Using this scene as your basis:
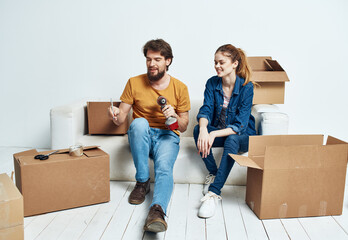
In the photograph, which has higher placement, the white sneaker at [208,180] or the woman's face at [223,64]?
Answer: the woman's face at [223,64]

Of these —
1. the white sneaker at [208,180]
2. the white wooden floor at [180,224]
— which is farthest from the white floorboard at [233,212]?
the white sneaker at [208,180]

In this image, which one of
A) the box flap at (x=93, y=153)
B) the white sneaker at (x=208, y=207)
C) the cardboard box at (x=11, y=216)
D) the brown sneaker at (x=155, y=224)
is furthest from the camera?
the box flap at (x=93, y=153)

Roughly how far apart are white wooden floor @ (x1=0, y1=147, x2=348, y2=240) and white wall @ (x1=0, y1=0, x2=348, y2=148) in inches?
52.8

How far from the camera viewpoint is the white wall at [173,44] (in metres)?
3.17

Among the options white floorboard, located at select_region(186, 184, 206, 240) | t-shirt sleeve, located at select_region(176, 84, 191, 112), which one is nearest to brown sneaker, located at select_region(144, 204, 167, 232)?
white floorboard, located at select_region(186, 184, 206, 240)

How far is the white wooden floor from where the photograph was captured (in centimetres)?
184

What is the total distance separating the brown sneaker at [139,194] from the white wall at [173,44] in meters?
1.26

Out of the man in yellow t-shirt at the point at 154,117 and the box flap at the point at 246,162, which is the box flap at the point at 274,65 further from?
the box flap at the point at 246,162

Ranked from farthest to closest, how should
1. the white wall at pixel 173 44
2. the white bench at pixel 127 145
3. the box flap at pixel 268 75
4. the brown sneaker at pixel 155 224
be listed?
the white wall at pixel 173 44, the box flap at pixel 268 75, the white bench at pixel 127 145, the brown sneaker at pixel 155 224

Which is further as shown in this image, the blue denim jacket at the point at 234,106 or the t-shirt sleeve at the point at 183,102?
the t-shirt sleeve at the point at 183,102

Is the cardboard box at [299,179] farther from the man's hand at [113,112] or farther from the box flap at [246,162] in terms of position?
the man's hand at [113,112]

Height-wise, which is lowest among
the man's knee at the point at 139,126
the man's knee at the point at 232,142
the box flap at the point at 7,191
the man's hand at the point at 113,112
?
the box flap at the point at 7,191

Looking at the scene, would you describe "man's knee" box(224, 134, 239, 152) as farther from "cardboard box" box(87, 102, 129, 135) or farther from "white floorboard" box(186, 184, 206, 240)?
"cardboard box" box(87, 102, 129, 135)

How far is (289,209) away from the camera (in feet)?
6.60
